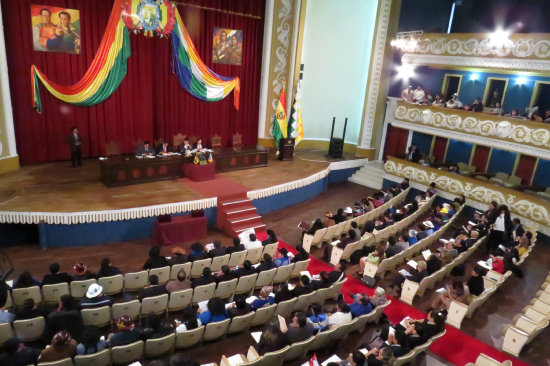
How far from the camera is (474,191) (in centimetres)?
1356

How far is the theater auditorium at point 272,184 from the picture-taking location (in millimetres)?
6371

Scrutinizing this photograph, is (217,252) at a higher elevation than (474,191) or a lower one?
lower

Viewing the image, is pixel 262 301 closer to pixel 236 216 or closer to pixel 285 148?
pixel 236 216

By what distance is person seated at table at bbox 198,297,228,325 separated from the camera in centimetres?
616

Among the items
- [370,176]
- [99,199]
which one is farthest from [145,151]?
[370,176]

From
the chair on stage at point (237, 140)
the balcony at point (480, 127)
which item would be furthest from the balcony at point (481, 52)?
the chair on stage at point (237, 140)

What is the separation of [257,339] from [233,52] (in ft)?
38.2

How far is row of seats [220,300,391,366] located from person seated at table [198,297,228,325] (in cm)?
73

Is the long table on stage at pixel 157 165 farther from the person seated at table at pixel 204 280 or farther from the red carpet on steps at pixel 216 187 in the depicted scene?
the person seated at table at pixel 204 280

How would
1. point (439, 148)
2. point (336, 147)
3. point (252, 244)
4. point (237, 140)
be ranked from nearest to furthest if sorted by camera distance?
1. point (252, 244)
2. point (237, 140)
3. point (439, 148)
4. point (336, 147)

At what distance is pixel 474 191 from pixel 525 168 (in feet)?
8.29

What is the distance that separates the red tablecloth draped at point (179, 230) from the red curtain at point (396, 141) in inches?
414

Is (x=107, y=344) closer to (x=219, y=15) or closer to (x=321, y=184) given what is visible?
(x=321, y=184)

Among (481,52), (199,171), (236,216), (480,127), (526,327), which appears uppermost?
(481,52)
